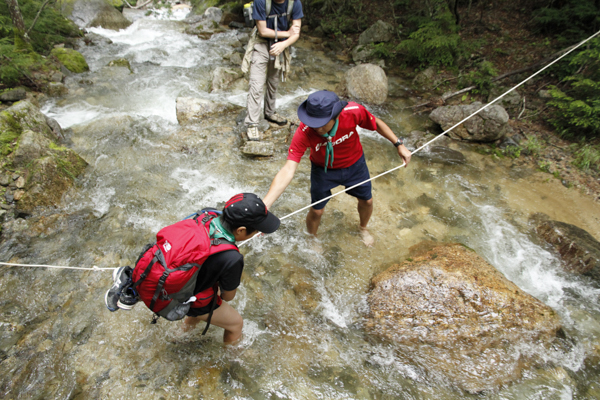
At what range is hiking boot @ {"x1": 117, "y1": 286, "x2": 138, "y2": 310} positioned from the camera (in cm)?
212

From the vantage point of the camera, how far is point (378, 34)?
35.9 ft

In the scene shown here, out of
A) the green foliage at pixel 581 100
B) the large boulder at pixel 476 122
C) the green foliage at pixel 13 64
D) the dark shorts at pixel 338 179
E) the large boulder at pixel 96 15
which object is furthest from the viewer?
the large boulder at pixel 96 15

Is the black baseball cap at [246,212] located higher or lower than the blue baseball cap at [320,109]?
lower

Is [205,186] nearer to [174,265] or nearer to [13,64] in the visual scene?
[174,265]

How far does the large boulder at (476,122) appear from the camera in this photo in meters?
6.37

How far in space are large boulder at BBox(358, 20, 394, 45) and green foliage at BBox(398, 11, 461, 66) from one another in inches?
63.5

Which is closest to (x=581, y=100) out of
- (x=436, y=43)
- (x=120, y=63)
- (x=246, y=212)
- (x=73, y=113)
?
(x=436, y=43)

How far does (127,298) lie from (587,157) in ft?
25.9

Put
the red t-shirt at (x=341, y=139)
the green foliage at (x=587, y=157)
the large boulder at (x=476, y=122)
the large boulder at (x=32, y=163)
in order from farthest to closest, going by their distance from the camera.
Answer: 1. the large boulder at (x=476, y=122)
2. the green foliage at (x=587, y=157)
3. the large boulder at (x=32, y=163)
4. the red t-shirt at (x=341, y=139)

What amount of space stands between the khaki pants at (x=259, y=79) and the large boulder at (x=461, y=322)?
412cm

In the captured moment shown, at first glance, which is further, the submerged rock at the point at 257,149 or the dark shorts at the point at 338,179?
the submerged rock at the point at 257,149

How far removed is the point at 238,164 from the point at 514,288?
15.3ft

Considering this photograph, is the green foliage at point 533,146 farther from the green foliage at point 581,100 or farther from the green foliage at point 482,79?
the green foliage at point 482,79

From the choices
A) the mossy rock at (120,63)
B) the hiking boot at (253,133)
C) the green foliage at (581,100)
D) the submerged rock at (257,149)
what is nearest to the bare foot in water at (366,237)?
the submerged rock at (257,149)
